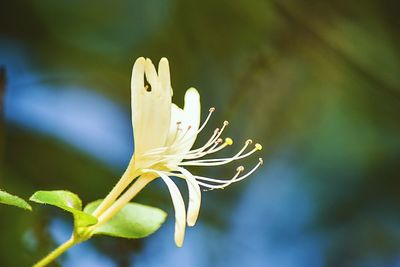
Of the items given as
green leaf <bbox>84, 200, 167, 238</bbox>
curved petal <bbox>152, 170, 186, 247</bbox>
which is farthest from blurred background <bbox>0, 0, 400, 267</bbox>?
curved petal <bbox>152, 170, 186, 247</bbox>

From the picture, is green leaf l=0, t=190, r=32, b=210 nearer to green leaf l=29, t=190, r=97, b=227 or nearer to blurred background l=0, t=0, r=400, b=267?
green leaf l=29, t=190, r=97, b=227

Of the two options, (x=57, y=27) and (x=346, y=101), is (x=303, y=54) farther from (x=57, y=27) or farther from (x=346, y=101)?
(x=57, y=27)

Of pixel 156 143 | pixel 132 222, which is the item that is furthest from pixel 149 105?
pixel 132 222

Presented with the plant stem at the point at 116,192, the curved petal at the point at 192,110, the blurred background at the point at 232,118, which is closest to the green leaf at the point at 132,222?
the plant stem at the point at 116,192

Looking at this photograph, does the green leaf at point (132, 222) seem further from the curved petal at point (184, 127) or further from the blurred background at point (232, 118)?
Answer: the blurred background at point (232, 118)

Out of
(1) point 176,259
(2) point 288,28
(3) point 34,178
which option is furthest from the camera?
(2) point 288,28

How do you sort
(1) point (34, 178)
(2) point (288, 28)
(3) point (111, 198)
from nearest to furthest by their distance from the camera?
(3) point (111, 198), (1) point (34, 178), (2) point (288, 28)

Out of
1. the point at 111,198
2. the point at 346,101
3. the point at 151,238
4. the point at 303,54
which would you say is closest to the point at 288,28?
the point at 303,54
